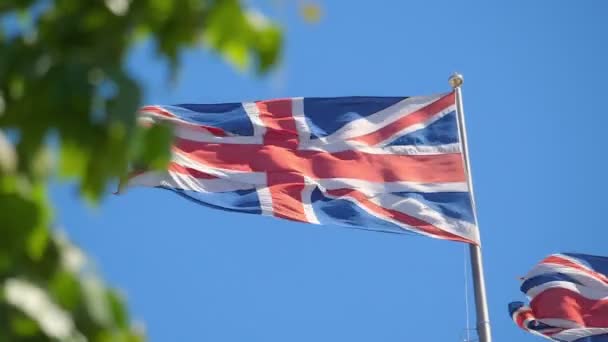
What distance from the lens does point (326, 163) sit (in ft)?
41.1

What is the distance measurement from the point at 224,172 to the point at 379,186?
60.4 inches

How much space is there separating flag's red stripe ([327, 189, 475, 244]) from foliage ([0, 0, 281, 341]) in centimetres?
920

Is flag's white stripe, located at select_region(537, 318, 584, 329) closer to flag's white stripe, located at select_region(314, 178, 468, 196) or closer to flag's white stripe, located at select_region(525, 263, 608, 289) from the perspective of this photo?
flag's white stripe, located at select_region(525, 263, 608, 289)

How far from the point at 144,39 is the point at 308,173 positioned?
9.80m

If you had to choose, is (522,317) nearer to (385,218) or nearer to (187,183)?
(385,218)

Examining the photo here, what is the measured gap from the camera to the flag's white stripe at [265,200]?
452 inches

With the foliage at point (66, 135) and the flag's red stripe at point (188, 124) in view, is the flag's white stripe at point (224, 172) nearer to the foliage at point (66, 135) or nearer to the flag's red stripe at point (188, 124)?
the flag's red stripe at point (188, 124)

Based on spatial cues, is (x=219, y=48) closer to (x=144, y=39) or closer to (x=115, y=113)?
(x=144, y=39)

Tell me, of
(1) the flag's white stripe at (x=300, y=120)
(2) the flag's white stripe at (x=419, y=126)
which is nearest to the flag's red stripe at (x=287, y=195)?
(1) the flag's white stripe at (x=300, y=120)

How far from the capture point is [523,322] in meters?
13.0

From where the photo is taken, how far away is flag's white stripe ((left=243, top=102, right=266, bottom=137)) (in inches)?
508

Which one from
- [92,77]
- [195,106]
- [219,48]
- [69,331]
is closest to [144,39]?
[219,48]

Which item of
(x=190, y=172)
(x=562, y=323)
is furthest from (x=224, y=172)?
(x=562, y=323)

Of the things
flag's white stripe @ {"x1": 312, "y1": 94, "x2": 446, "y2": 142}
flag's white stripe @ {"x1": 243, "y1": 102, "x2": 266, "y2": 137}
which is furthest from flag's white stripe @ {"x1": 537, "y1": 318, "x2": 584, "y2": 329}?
flag's white stripe @ {"x1": 243, "y1": 102, "x2": 266, "y2": 137}
